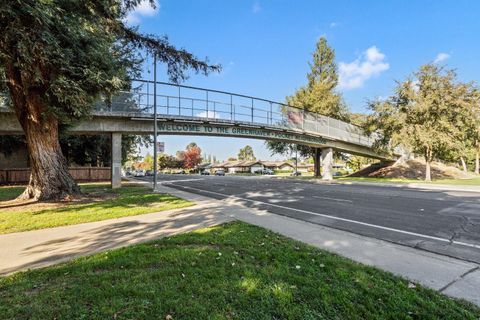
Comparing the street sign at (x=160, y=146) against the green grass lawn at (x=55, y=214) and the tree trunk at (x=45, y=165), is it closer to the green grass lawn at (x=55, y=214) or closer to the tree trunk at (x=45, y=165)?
the tree trunk at (x=45, y=165)

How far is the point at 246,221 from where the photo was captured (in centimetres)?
764

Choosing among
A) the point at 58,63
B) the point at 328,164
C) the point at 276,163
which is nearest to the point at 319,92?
the point at 328,164

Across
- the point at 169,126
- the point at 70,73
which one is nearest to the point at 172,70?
the point at 70,73

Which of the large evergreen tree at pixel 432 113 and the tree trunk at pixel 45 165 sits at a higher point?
the large evergreen tree at pixel 432 113

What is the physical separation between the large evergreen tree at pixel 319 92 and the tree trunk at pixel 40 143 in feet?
100

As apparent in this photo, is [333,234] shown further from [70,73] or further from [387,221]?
[70,73]

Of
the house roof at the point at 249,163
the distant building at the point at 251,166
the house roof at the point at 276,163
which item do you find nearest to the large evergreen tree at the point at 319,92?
the distant building at the point at 251,166

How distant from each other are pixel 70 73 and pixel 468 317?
12.3m

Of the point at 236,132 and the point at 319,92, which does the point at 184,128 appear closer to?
the point at 236,132

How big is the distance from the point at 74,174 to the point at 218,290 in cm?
2940

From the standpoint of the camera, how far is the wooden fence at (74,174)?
955 inches

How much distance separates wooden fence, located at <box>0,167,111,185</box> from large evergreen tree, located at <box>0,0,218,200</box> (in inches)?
670

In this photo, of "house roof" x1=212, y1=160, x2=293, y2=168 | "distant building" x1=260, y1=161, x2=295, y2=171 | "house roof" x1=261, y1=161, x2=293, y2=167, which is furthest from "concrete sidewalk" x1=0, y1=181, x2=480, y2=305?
"distant building" x1=260, y1=161, x2=295, y2=171

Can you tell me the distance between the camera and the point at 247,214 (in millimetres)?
8781
